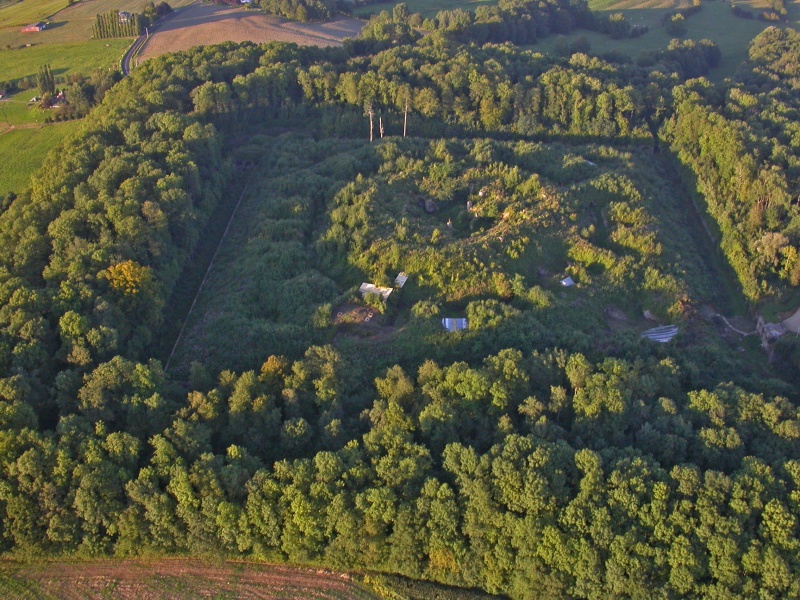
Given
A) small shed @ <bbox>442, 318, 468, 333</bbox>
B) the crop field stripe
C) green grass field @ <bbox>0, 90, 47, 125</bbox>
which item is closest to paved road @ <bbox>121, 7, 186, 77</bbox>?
green grass field @ <bbox>0, 90, 47, 125</bbox>

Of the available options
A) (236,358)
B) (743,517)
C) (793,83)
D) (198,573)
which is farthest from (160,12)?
(743,517)

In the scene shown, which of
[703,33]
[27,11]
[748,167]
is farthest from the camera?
[27,11]

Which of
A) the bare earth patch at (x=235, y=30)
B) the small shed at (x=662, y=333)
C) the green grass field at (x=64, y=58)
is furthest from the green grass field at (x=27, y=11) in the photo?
the small shed at (x=662, y=333)

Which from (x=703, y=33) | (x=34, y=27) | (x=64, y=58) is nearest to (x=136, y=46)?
(x=64, y=58)

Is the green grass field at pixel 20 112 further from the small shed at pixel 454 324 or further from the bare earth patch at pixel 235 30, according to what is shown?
the small shed at pixel 454 324

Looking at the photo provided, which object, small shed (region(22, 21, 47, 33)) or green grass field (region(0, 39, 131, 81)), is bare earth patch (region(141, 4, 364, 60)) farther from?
small shed (region(22, 21, 47, 33))

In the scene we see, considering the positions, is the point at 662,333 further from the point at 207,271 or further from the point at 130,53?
the point at 130,53

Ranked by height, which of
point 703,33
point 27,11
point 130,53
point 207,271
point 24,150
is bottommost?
point 207,271
